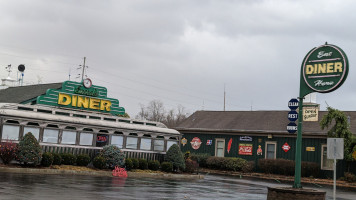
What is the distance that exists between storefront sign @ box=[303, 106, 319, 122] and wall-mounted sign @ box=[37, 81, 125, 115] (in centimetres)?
1714

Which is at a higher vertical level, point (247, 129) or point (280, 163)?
point (247, 129)

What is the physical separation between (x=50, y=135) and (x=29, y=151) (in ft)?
9.36

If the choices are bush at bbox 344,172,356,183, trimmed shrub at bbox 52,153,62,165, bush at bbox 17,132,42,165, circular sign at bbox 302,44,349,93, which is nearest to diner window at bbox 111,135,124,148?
trimmed shrub at bbox 52,153,62,165

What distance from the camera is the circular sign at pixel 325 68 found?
15.1 meters

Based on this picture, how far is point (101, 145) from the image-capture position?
2606 centimetres

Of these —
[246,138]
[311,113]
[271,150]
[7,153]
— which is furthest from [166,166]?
[311,113]

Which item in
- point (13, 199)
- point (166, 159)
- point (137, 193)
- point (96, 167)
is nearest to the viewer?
point (13, 199)

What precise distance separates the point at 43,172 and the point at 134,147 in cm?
750

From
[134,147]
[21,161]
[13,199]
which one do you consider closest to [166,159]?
[134,147]

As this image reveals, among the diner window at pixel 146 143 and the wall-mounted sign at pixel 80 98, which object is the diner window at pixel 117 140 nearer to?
the diner window at pixel 146 143

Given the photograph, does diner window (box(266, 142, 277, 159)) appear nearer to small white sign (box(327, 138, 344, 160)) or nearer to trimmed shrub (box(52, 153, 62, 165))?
trimmed shrub (box(52, 153, 62, 165))

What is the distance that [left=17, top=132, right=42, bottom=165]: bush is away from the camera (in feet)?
68.4

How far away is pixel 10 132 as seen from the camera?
72.2ft

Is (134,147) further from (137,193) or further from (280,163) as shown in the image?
(280,163)
